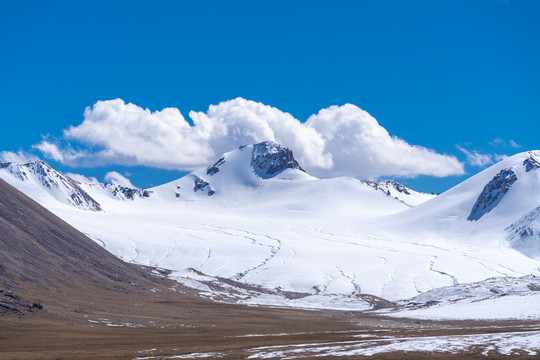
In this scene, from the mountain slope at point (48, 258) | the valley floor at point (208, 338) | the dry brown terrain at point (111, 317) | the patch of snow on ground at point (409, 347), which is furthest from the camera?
the mountain slope at point (48, 258)

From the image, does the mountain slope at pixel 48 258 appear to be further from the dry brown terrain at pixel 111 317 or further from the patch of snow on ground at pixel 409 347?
the patch of snow on ground at pixel 409 347

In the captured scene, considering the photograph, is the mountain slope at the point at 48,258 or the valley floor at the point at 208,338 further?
the mountain slope at the point at 48,258

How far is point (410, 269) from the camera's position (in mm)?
170250

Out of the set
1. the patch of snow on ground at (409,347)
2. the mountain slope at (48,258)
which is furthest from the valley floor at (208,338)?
the mountain slope at (48,258)

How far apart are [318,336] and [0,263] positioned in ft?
177

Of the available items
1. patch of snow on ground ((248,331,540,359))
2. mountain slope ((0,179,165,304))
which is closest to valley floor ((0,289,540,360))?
patch of snow on ground ((248,331,540,359))

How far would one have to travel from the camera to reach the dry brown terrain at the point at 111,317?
48.9 meters

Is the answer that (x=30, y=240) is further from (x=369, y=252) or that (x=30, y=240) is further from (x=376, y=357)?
(x=369, y=252)

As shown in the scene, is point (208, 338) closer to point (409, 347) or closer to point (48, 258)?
point (409, 347)

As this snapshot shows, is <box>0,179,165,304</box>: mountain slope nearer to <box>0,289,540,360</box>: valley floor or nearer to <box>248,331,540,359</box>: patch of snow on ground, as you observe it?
<box>0,289,540,360</box>: valley floor

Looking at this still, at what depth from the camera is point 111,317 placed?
2980 inches

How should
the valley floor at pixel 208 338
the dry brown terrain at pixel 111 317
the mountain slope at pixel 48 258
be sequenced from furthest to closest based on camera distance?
the mountain slope at pixel 48 258 < the dry brown terrain at pixel 111 317 < the valley floor at pixel 208 338

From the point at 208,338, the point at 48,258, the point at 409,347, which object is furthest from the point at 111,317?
the point at 409,347

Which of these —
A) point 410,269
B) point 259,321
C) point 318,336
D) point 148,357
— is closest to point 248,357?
point 148,357
